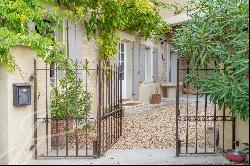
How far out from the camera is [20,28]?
266 inches

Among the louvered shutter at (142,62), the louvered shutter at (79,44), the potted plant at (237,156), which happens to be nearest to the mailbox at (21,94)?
the potted plant at (237,156)

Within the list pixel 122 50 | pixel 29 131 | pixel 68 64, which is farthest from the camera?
pixel 122 50

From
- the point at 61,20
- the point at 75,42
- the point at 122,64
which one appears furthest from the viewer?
the point at 122,64

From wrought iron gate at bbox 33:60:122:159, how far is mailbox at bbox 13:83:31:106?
33cm

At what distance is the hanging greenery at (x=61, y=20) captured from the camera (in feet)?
20.5

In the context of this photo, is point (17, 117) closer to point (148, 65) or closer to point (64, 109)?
point (64, 109)

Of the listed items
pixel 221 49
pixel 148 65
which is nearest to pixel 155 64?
pixel 148 65

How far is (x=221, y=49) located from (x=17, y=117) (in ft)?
11.3

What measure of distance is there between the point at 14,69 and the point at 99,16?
4.89 metres

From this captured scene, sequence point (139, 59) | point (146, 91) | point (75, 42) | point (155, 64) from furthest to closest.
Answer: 1. point (155, 64)
2. point (146, 91)
3. point (139, 59)
4. point (75, 42)

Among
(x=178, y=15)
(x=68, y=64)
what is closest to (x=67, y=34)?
(x=68, y=64)

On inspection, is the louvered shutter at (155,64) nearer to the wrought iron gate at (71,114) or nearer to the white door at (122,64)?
the white door at (122,64)

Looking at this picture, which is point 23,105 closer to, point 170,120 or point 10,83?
point 10,83

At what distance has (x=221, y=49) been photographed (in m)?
6.58
